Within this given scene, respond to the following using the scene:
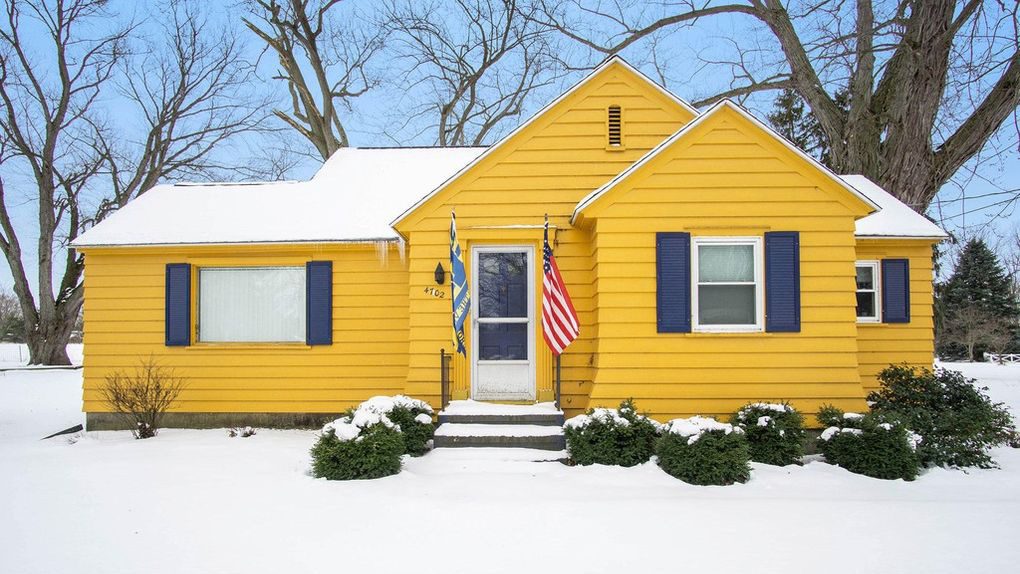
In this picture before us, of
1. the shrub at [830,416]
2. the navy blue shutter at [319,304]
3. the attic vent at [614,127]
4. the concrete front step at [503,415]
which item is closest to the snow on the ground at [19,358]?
the navy blue shutter at [319,304]

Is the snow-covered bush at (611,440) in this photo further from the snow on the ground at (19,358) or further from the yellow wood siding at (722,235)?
the snow on the ground at (19,358)

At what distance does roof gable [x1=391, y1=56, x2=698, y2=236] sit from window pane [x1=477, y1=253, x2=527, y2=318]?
45.2 inches

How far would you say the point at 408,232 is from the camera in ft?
30.6

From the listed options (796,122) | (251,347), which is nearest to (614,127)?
(251,347)

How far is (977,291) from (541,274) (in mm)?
31294

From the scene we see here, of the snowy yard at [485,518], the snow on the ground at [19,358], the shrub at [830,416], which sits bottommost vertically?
the snow on the ground at [19,358]


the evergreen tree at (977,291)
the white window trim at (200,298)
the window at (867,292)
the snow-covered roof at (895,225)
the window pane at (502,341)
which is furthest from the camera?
the evergreen tree at (977,291)

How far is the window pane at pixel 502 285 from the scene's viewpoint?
9352 millimetres

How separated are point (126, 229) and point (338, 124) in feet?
47.3

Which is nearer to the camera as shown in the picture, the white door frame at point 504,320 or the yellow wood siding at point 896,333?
the white door frame at point 504,320

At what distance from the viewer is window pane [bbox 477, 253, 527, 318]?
30.7ft

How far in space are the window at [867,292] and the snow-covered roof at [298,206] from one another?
6.52 metres

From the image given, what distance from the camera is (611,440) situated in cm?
730

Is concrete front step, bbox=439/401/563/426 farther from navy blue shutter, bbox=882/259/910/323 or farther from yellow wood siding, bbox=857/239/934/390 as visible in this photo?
navy blue shutter, bbox=882/259/910/323
